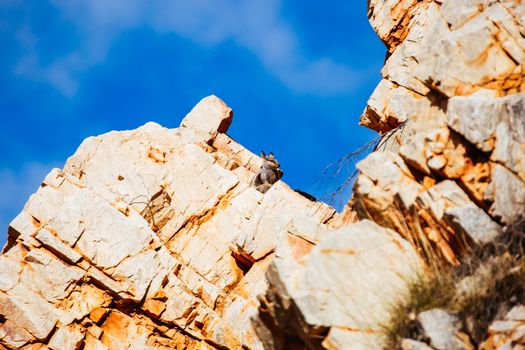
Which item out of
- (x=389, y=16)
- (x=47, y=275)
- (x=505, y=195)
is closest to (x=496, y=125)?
(x=505, y=195)

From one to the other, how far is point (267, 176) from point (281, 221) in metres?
3.67

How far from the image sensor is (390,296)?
6.80 m

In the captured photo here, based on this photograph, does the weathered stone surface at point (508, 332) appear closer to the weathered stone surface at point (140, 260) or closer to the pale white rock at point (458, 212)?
the pale white rock at point (458, 212)

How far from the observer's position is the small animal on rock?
19266mm

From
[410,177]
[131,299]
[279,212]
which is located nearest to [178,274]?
[131,299]

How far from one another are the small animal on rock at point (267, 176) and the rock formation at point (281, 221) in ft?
3.19

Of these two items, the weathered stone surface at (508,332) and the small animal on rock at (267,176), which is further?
the small animal on rock at (267,176)

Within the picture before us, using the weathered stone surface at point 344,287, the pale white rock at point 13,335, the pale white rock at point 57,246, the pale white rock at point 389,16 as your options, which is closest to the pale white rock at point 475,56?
the weathered stone surface at point 344,287

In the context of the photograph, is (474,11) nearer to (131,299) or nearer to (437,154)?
(437,154)

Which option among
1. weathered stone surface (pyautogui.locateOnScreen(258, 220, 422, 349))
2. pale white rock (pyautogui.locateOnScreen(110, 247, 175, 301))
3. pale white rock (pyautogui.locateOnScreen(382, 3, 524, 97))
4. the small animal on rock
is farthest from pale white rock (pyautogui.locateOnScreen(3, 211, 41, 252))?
pale white rock (pyautogui.locateOnScreen(382, 3, 524, 97))

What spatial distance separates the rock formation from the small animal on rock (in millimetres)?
972

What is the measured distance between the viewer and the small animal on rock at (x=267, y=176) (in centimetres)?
1927

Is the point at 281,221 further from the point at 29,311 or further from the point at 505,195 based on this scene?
the point at 505,195

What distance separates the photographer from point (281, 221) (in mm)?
16594
